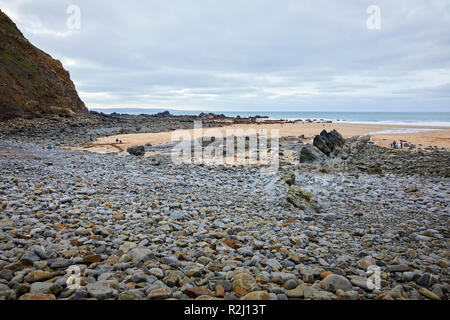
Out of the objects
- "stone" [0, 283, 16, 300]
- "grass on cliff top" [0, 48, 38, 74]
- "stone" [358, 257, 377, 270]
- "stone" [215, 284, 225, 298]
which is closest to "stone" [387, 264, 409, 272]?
"stone" [358, 257, 377, 270]

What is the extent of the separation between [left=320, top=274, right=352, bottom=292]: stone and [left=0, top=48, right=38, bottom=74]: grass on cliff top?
35414 millimetres

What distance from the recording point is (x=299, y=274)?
3.81 metres

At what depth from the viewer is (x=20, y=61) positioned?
29.0m

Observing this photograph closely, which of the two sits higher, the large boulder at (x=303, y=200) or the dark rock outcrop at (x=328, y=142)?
the dark rock outcrop at (x=328, y=142)

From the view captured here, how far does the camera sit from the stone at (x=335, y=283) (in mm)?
Result: 3422

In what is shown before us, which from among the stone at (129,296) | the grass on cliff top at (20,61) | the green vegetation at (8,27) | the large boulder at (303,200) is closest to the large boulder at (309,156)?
the large boulder at (303,200)

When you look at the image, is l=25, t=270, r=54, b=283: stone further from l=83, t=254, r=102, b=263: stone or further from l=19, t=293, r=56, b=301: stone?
l=83, t=254, r=102, b=263: stone

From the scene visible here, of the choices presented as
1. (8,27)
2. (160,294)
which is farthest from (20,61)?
(160,294)

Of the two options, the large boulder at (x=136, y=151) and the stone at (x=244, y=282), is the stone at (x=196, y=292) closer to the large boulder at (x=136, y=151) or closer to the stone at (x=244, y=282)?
the stone at (x=244, y=282)

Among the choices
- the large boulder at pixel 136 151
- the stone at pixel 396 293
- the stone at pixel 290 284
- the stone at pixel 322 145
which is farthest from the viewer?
the large boulder at pixel 136 151

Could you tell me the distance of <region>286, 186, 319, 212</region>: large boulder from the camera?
6.88 m
